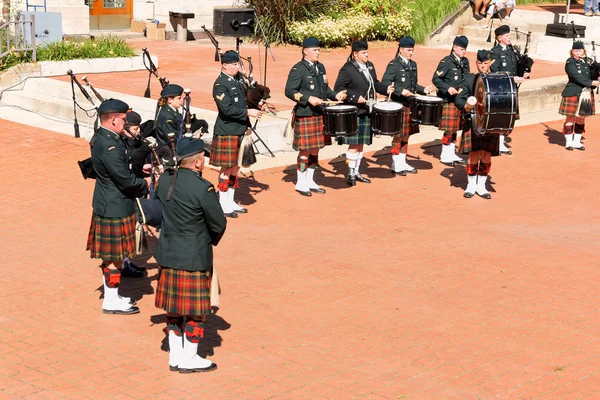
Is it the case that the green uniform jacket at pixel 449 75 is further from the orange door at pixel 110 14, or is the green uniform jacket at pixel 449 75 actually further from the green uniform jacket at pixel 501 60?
the orange door at pixel 110 14

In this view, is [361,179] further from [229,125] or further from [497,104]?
[229,125]

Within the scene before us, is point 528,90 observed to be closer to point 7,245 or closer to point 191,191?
point 7,245

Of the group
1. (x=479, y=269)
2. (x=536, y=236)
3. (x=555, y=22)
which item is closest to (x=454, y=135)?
(x=536, y=236)

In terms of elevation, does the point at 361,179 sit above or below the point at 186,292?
below

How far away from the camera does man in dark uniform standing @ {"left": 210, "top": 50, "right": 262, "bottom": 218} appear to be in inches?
498

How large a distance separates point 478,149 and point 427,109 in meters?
1.08

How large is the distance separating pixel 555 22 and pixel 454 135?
13.5 m

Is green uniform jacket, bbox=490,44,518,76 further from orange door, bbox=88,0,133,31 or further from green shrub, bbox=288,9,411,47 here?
orange door, bbox=88,0,133,31

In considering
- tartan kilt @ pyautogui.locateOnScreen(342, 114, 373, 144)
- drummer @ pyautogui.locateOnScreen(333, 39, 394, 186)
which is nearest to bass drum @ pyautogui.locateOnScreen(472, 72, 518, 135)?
drummer @ pyautogui.locateOnScreen(333, 39, 394, 186)

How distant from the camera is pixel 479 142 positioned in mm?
13930

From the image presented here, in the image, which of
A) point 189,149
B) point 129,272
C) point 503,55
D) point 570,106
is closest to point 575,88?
point 570,106

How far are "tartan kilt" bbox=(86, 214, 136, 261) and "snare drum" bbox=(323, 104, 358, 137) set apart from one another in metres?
4.74

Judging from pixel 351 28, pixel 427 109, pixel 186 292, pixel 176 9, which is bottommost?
pixel 186 292

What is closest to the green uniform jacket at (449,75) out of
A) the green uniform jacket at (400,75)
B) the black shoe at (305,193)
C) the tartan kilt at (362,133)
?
the green uniform jacket at (400,75)
